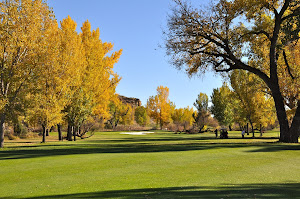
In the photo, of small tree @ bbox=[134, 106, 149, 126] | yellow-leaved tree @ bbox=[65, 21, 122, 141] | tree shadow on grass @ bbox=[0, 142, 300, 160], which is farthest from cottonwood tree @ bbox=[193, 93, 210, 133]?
tree shadow on grass @ bbox=[0, 142, 300, 160]

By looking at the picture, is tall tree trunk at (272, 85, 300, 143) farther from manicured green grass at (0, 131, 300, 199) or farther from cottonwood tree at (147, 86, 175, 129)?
cottonwood tree at (147, 86, 175, 129)

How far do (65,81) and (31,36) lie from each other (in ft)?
20.6

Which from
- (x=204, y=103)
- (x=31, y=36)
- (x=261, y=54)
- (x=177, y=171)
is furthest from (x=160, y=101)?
(x=177, y=171)

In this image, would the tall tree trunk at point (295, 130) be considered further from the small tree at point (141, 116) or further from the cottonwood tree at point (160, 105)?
the small tree at point (141, 116)

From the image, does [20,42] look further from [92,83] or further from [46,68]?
[92,83]

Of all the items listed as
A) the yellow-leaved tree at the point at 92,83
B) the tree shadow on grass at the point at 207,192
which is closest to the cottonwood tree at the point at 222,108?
the yellow-leaved tree at the point at 92,83

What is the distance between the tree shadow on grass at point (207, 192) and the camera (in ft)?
21.5

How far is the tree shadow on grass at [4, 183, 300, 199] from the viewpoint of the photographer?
6547 mm

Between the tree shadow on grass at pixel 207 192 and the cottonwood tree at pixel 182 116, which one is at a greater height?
the cottonwood tree at pixel 182 116

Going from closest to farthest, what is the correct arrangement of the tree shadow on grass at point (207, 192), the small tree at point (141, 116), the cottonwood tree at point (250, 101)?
the tree shadow on grass at point (207, 192)
the cottonwood tree at point (250, 101)
the small tree at point (141, 116)

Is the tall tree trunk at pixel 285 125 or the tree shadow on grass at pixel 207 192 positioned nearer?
the tree shadow on grass at pixel 207 192

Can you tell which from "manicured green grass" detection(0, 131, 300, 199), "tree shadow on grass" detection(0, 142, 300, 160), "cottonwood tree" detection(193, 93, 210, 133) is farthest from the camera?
"cottonwood tree" detection(193, 93, 210, 133)

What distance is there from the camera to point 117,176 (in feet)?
30.3

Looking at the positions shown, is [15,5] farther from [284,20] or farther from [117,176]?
[284,20]
